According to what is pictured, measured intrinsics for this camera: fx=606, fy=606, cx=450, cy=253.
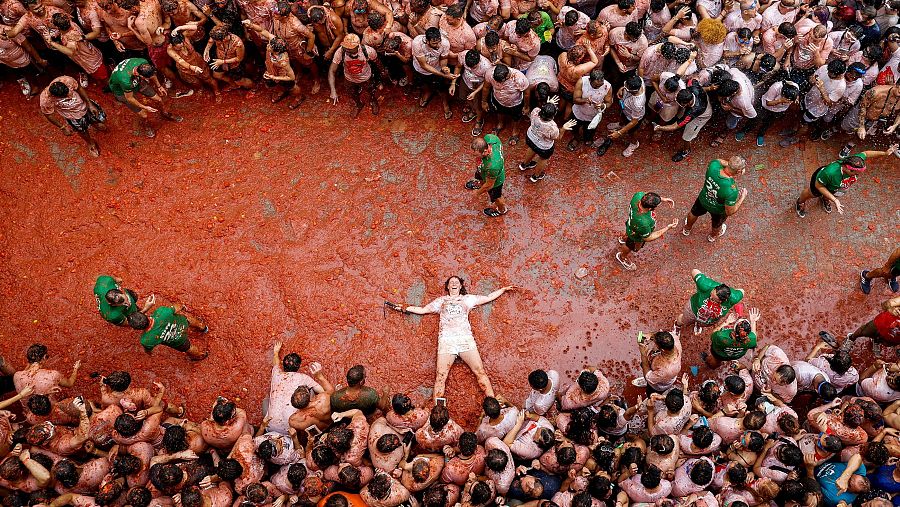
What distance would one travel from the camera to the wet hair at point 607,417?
285 inches

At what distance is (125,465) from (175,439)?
0.55 m

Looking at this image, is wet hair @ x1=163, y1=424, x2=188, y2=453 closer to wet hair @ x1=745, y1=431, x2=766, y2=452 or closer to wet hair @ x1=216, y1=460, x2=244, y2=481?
wet hair @ x1=216, y1=460, x2=244, y2=481

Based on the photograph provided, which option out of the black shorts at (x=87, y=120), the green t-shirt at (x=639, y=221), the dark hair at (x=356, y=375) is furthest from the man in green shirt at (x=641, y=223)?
the black shorts at (x=87, y=120)

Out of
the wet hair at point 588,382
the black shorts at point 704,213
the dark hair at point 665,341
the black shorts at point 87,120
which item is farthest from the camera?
the black shorts at point 87,120

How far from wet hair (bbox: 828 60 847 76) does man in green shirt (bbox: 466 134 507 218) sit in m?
5.40

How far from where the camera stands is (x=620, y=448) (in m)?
7.19

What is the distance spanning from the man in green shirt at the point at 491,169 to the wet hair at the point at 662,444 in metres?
4.16

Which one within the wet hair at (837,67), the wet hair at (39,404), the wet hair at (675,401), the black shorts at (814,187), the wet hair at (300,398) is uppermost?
the wet hair at (837,67)

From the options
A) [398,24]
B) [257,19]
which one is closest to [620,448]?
[398,24]

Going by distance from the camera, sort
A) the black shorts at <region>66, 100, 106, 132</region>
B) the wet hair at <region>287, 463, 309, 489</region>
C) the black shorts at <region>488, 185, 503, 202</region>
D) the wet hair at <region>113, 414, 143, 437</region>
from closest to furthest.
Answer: the wet hair at <region>287, 463, 309, 489</region>, the wet hair at <region>113, 414, 143, 437</region>, the black shorts at <region>488, 185, 503, 202</region>, the black shorts at <region>66, 100, 106, 132</region>

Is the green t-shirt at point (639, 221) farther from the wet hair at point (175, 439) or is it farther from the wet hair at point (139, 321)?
the wet hair at point (139, 321)

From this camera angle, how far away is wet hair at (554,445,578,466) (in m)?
6.84

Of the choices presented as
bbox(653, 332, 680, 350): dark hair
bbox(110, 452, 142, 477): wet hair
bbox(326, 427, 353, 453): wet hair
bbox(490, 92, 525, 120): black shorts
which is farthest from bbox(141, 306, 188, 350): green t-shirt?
bbox(653, 332, 680, 350): dark hair

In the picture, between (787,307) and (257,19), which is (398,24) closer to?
(257,19)
